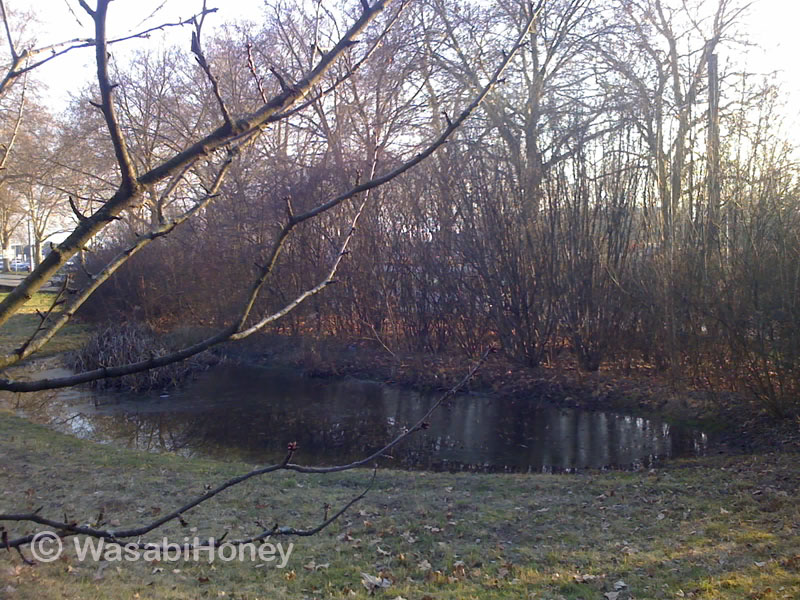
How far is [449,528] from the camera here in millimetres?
6473

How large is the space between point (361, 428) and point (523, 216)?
19.4ft

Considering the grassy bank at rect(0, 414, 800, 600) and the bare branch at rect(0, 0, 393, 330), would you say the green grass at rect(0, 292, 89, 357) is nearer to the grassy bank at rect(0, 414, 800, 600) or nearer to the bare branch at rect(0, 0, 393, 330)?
the grassy bank at rect(0, 414, 800, 600)

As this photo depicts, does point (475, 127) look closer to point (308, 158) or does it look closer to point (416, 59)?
point (416, 59)

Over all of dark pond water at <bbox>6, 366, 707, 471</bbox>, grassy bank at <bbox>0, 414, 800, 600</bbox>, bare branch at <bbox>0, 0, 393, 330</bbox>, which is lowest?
grassy bank at <bbox>0, 414, 800, 600</bbox>

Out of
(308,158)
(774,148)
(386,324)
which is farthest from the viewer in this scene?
(308,158)

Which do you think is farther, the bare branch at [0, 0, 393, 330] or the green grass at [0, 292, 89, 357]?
the green grass at [0, 292, 89, 357]

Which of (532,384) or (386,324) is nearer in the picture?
(532,384)

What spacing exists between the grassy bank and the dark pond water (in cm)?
126

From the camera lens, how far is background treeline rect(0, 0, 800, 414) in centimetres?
1068

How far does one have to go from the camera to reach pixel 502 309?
1570cm

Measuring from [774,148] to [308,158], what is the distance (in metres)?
15.1

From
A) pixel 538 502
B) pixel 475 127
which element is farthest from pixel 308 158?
pixel 538 502

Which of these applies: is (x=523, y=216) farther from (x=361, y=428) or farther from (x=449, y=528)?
(x=449, y=528)

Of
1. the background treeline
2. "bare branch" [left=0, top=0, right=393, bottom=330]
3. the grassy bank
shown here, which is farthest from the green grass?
"bare branch" [left=0, top=0, right=393, bottom=330]
